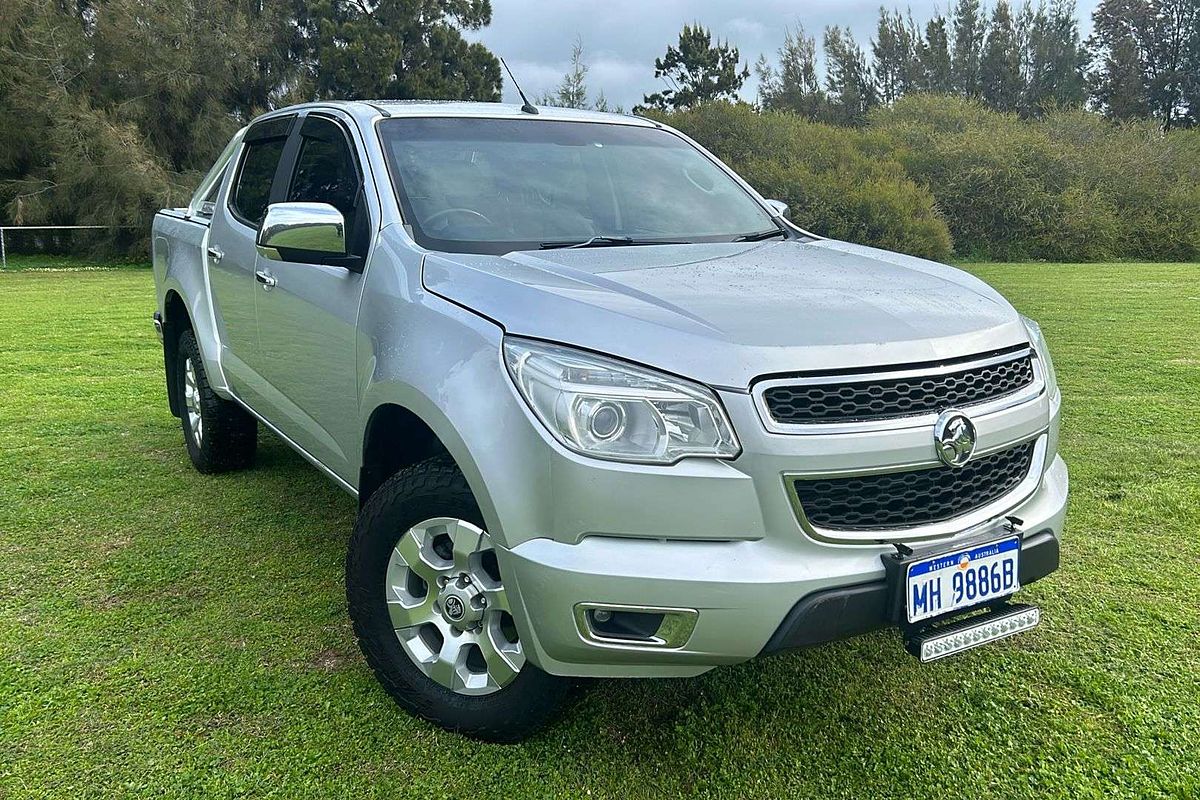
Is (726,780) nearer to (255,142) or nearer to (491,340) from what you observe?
(491,340)

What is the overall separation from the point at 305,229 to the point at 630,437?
1.36 meters

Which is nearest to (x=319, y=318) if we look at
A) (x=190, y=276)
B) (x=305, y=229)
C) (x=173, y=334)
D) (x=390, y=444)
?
(x=305, y=229)

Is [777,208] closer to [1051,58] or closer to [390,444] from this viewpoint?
[390,444]

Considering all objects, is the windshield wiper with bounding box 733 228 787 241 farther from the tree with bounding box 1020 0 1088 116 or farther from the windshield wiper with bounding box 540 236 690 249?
the tree with bounding box 1020 0 1088 116

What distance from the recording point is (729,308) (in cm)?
223

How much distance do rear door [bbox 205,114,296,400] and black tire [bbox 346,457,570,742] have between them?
1571 mm

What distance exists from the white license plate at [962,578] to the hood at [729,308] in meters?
0.46

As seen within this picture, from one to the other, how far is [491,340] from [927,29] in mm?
54085

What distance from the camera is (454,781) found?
2.30 meters

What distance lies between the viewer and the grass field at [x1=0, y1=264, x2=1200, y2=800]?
2.32m

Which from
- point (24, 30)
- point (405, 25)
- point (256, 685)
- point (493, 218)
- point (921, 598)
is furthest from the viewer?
point (405, 25)

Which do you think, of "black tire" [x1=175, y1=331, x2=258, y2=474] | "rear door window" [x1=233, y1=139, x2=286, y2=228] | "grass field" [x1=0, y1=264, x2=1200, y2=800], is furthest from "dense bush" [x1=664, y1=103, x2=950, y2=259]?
"rear door window" [x1=233, y1=139, x2=286, y2=228]

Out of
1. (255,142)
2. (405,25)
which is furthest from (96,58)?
(255,142)

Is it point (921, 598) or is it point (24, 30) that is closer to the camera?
point (921, 598)
